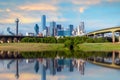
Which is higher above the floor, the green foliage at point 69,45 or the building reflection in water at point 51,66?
the green foliage at point 69,45

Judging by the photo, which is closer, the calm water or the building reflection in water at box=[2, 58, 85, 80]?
the calm water

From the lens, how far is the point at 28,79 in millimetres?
27469

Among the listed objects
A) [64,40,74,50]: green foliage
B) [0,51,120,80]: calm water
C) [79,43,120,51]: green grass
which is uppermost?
[64,40,74,50]: green foliage

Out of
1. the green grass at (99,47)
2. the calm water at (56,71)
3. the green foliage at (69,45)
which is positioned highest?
the green foliage at (69,45)

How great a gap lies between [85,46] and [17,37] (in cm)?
6664

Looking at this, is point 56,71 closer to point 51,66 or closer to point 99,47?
point 51,66

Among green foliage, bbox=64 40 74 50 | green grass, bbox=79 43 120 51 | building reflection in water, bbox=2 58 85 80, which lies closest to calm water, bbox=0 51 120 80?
building reflection in water, bbox=2 58 85 80

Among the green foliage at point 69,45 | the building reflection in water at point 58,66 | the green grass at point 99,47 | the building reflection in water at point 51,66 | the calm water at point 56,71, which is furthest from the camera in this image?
the green grass at point 99,47

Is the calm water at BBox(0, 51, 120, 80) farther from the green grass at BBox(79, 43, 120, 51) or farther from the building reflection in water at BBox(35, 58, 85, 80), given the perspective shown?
the green grass at BBox(79, 43, 120, 51)

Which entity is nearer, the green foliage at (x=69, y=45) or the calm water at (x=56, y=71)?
the calm water at (x=56, y=71)

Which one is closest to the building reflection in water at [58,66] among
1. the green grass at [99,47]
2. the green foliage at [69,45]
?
the green foliage at [69,45]

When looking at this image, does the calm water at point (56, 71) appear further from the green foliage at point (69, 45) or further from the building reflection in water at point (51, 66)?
the green foliage at point (69, 45)

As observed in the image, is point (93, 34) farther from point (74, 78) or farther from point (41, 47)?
point (74, 78)

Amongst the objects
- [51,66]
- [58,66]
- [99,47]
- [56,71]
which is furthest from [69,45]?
[56,71]
